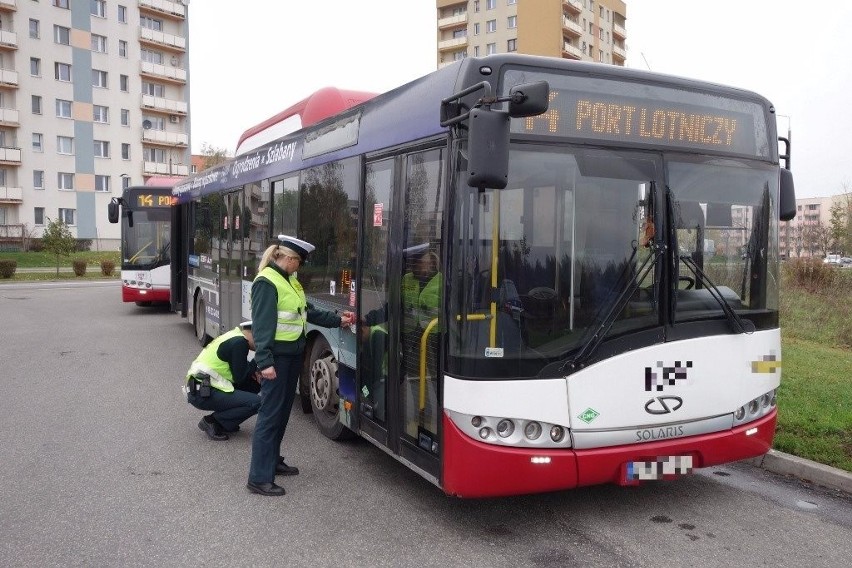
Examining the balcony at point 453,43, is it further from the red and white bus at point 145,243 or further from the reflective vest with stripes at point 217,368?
the reflective vest with stripes at point 217,368

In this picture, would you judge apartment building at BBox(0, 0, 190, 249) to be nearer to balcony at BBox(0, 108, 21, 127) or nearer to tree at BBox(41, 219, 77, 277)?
balcony at BBox(0, 108, 21, 127)

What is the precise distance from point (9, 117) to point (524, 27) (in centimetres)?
4719

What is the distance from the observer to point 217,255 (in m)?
11.0

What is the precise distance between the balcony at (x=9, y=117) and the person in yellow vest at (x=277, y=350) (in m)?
56.2

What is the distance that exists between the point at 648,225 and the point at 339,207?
2839 millimetres

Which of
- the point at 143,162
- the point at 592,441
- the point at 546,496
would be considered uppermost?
the point at 143,162

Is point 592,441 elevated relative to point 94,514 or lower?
elevated

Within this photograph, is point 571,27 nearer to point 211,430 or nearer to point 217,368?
point 217,368

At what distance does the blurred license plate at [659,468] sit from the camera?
4.42 meters

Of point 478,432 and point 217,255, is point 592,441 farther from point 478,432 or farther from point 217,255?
point 217,255

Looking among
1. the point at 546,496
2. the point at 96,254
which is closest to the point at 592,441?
the point at 546,496

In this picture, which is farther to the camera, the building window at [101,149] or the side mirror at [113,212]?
the building window at [101,149]

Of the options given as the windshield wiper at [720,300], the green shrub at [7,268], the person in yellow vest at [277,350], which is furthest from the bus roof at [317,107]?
the green shrub at [7,268]

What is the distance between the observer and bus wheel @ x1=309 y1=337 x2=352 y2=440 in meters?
6.48
